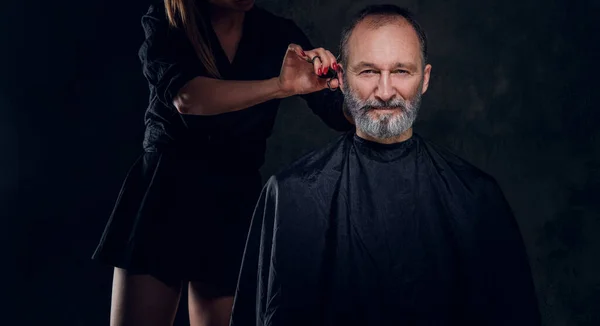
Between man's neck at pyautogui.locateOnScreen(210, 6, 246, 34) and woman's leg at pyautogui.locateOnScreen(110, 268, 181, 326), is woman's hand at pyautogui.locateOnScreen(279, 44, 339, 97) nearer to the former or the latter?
man's neck at pyautogui.locateOnScreen(210, 6, 246, 34)

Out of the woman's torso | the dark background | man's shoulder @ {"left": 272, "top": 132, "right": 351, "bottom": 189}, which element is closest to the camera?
man's shoulder @ {"left": 272, "top": 132, "right": 351, "bottom": 189}

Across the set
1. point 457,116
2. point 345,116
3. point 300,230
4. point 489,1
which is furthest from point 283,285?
point 489,1

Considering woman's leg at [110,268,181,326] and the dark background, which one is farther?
the dark background

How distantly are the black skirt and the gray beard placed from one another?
51cm

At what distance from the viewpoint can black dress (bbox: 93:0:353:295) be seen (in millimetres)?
2258

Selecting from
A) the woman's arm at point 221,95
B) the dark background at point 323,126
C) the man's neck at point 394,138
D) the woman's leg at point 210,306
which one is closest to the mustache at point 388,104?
the man's neck at point 394,138

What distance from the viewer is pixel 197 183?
230 cm

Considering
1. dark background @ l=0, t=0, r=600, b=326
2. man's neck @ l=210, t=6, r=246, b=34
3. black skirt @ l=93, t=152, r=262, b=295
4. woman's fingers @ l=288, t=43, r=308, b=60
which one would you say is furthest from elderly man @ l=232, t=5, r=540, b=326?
dark background @ l=0, t=0, r=600, b=326

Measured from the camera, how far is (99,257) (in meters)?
2.32

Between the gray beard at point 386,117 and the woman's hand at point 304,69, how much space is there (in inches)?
4.1

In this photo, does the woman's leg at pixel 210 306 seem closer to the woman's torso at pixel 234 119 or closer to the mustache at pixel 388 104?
the woman's torso at pixel 234 119

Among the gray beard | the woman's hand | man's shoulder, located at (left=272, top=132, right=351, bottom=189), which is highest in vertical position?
the woman's hand

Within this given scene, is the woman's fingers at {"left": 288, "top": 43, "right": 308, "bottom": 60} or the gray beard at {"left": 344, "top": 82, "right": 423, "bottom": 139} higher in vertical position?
the woman's fingers at {"left": 288, "top": 43, "right": 308, "bottom": 60}

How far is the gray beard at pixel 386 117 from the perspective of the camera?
195 centimetres
